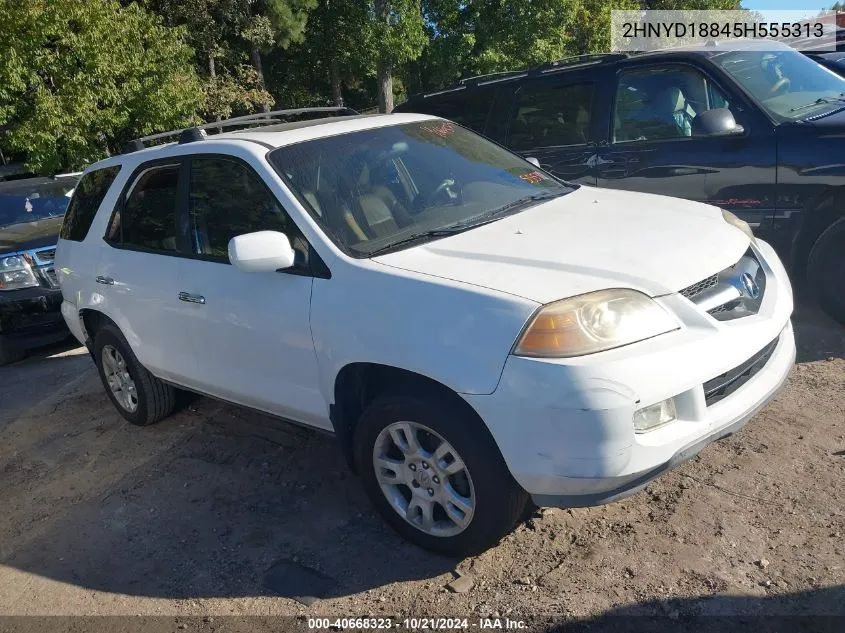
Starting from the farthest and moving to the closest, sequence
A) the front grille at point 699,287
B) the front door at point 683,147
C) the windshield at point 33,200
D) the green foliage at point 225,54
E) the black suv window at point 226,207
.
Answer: the green foliage at point 225,54, the windshield at point 33,200, the front door at point 683,147, the black suv window at point 226,207, the front grille at point 699,287

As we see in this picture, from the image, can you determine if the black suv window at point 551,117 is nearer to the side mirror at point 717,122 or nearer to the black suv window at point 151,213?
the side mirror at point 717,122

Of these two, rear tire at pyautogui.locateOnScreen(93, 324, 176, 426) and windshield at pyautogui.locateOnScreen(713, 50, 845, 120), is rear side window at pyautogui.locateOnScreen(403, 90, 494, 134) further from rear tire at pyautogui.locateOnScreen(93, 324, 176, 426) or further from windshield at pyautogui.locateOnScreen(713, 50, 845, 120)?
rear tire at pyautogui.locateOnScreen(93, 324, 176, 426)

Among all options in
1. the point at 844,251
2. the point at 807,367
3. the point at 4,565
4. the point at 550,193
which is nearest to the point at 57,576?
the point at 4,565

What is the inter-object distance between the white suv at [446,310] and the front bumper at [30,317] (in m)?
2.75

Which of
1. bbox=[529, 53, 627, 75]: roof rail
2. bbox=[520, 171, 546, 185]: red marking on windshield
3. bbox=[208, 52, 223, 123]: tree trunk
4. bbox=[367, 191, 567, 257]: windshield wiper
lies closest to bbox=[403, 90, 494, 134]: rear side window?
A: bbox=[529, 53, 627, 75]: roof rail

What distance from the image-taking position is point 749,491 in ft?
11.4

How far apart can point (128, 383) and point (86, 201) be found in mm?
1239

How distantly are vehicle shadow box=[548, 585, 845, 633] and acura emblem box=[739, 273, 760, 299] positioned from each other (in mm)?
1185

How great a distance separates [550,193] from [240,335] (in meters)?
1.78

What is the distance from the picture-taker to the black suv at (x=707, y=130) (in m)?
5.06

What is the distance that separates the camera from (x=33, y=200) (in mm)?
8625

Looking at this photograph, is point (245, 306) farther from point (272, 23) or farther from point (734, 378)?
point (272, 23)

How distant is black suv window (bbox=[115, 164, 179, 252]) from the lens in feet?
14.2

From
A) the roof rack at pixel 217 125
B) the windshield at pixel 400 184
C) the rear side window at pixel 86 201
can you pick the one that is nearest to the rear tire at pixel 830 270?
the windshield at pixel 400 184
